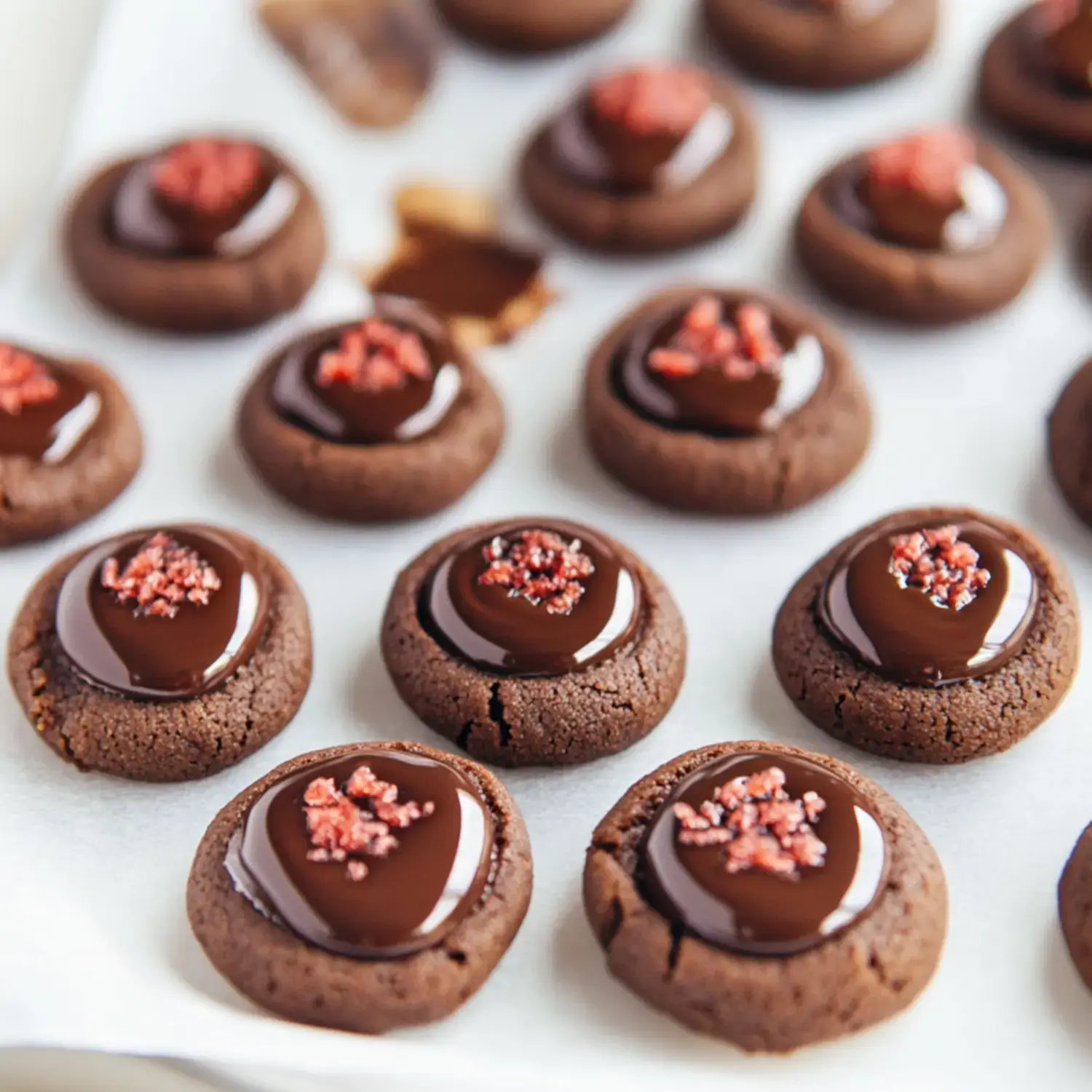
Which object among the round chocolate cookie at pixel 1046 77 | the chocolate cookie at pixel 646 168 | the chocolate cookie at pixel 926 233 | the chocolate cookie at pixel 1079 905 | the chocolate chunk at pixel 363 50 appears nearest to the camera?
the chocolate cookie at pixel 1079 905

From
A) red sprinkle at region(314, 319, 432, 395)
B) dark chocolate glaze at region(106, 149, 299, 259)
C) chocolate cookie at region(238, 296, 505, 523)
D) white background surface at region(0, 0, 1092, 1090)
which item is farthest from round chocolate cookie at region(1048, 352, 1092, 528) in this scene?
→ dark chocolate glaze at region(106, 149, 299, 259)

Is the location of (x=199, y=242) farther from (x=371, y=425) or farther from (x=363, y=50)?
(x=363, y=50)

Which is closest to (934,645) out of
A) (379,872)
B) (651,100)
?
(379,872)

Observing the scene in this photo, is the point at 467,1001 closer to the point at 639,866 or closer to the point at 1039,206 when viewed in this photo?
the point at 639,866

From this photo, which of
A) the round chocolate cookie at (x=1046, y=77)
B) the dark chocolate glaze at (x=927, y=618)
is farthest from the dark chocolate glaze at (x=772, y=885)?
the round chocolate cookie at (x=1046, y=77)

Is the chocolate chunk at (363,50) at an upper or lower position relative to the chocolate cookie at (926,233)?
lower

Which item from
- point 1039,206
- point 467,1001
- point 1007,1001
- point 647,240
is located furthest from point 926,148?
point 467,1001

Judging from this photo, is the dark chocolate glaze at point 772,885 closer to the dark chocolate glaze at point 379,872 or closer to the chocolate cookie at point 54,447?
the dark chocolate glaze at point 379,872

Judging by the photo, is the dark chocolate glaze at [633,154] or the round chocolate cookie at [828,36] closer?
the dark chocolate glaze at [633,154]

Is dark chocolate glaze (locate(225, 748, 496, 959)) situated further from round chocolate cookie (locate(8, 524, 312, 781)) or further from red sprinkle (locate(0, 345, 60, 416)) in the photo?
red sprinkle (locate(0, 345, 60, 416))
